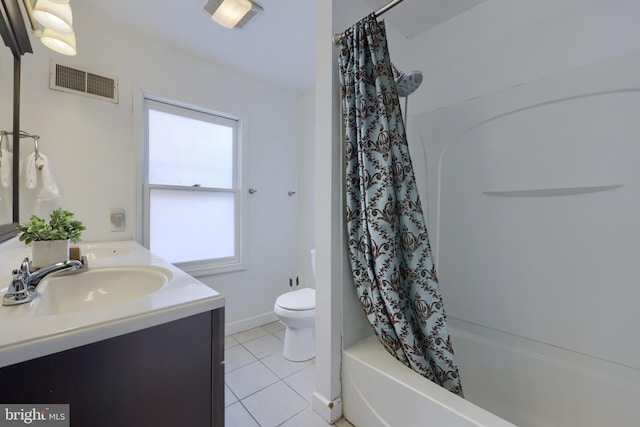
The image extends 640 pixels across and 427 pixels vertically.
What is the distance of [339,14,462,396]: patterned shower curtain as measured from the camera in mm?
1134

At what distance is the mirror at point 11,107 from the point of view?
114 centimetres

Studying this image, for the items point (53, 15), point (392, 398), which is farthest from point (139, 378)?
point (53, 15)

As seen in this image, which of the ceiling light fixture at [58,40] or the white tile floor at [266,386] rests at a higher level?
the ceiling light fixture at [58,40]

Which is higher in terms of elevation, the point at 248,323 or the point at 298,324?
the point at 298,324

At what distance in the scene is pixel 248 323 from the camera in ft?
7.84

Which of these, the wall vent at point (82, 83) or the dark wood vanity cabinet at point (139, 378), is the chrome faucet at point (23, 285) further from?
the wall vent at point (82, 83)

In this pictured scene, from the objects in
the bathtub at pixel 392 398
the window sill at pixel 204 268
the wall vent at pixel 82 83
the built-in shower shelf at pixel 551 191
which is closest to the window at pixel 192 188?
the window sill at pixel 204 268

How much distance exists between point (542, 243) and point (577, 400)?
2.34 ft

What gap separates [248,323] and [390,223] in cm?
184

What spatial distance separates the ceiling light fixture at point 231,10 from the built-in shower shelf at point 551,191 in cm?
174

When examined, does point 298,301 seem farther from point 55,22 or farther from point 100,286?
point 55,22

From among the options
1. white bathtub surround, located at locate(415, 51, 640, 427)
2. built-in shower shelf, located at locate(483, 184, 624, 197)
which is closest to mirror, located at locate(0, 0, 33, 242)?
white bathtub surround, located at locate(415, 51, 640, 427)

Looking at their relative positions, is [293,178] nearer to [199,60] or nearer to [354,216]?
[199,60]

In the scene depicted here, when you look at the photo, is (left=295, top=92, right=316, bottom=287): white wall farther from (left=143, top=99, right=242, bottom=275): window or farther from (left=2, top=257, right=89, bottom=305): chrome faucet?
(left=2, top=257, right=89, bottom=305): chrome faucet
